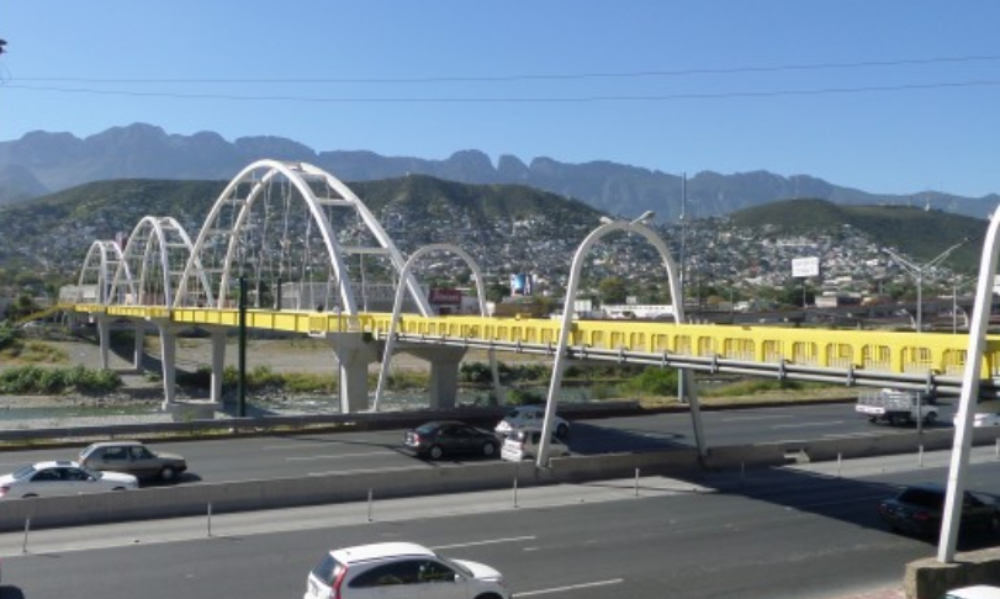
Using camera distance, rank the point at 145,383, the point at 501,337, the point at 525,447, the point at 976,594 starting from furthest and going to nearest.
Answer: the point at 145,383 < the point at 501,337 < the point at 525,447 < the point at 976,594

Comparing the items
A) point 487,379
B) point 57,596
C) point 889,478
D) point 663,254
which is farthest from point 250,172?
Answer: point 57,596

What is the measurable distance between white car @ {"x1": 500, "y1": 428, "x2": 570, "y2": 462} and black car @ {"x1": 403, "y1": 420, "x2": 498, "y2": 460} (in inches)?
72.6

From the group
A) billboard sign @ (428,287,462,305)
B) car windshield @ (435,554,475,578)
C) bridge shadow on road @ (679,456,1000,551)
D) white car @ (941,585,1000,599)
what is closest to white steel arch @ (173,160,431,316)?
billboard sign @ (428,287,462,305)

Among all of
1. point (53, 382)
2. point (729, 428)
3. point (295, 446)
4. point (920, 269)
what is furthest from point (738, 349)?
point (53, 382)

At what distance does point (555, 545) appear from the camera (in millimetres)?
20344

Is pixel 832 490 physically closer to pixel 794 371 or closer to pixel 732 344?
pixel 732 344

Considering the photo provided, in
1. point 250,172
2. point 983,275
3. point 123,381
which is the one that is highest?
point 250,172

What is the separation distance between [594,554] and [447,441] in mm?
13669

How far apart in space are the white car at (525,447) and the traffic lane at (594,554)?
570cm

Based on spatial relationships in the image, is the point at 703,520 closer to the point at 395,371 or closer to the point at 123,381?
the point at 395,371

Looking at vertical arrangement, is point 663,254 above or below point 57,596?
above

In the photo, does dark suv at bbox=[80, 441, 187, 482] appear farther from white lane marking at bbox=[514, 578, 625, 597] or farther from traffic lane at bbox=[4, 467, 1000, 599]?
white lane marking at bbox=[514, 578, 625, 597]

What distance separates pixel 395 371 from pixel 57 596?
77.7m

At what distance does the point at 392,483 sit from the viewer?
25641 mm
